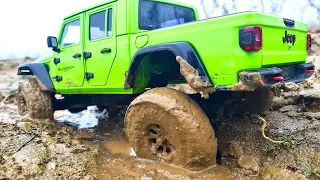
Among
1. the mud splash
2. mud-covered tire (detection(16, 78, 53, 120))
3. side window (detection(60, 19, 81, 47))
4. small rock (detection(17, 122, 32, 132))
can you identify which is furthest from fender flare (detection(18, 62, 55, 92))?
the mud splash

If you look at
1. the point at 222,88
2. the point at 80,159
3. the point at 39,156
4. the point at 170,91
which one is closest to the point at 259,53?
→ the point at 222,88

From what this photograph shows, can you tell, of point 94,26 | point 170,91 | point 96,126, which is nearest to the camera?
point 170,91

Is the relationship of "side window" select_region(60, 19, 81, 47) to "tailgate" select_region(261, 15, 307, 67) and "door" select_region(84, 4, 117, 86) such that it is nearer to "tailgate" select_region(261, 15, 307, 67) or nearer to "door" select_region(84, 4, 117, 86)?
"door" select_region(84, 4, 117, 86)

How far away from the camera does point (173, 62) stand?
3707 millimetres

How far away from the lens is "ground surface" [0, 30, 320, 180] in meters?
2.80

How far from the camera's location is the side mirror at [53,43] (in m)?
4.77

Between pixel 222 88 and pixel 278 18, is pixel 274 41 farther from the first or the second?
pixel 222 88

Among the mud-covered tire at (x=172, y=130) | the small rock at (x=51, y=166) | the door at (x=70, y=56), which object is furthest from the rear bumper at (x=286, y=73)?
the door at (x=70, y=56)

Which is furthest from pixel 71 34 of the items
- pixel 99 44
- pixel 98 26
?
pixel 99 44

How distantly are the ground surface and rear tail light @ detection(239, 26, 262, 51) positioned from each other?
105cm

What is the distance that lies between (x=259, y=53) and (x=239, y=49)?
7.3 inches

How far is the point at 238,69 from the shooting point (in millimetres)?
2578

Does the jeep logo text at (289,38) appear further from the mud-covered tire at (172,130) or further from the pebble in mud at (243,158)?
the pebble in mud at (243,158)

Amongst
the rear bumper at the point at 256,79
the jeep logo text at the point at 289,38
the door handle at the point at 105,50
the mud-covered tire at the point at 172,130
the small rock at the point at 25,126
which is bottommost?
the small rock at the point at 25,126
